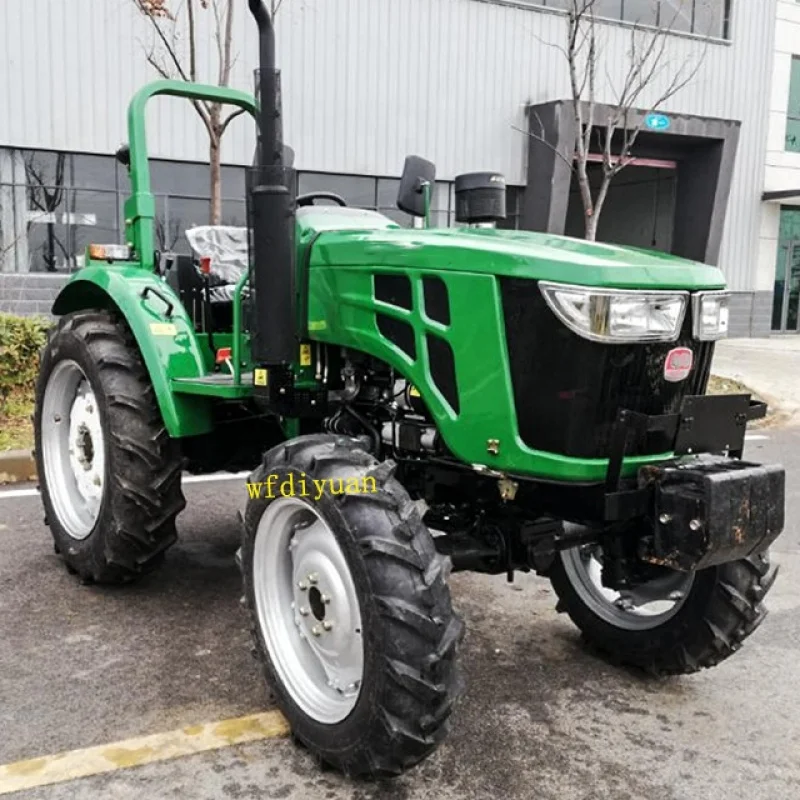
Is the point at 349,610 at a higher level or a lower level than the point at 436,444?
lower

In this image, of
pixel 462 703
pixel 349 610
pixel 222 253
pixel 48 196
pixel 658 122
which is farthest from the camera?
pixel 658 122

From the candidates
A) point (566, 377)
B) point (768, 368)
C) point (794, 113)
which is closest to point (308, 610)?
point (566, 377)

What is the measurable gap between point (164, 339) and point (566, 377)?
1859mm

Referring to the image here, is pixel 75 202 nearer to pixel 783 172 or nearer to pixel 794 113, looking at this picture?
pixel 783 172

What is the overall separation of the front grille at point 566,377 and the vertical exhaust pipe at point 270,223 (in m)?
0.76

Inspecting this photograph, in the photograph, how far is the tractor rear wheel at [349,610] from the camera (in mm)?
2516

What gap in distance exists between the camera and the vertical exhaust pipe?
2.92 metres

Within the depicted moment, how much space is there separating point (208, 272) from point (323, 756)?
7.94 feet

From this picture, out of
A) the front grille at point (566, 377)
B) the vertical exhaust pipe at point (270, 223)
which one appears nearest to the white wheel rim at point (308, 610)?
the vertical exhaust pipe at point (270, 223)

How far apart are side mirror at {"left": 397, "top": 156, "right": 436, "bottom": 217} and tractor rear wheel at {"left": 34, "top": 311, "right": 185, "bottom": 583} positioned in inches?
53.4

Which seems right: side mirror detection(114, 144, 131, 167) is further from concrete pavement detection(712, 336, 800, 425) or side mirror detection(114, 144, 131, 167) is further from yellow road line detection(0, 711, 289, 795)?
concrete pavement detection(712, 336, 800, 425)

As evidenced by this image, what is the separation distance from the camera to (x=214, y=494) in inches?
246

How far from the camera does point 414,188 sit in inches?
147

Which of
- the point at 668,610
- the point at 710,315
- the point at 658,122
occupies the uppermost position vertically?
the point at 658,122
